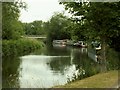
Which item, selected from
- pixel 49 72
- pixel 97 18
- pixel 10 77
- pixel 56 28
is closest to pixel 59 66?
pixel 49 72

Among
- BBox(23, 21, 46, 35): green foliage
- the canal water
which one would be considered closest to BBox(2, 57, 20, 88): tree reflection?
the canal water

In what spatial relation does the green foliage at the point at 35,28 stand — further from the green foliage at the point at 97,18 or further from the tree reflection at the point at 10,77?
the green foliage at the point at 97,18

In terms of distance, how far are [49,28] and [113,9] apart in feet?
301

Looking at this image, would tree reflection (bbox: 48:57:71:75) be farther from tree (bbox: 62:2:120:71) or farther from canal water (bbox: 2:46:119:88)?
tree (bbox: 62:2:120:71)

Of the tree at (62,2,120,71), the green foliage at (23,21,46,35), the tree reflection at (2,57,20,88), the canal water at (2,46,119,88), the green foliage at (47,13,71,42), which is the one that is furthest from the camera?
the green foliage at (23,21,46,35)

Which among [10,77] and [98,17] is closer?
[98,17]

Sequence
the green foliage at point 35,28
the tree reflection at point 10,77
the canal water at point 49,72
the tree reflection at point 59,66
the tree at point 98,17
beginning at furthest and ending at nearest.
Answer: the green foliage at point 35,28, the tree reflection at point 59,66, the tree reflection at point 10,77, the canal water at point 49,72, the tree at point 98,17

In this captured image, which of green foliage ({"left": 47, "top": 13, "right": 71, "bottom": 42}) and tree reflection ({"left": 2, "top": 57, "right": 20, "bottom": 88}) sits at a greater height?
tree reflection ({"left": 2, "top": 57, "right": 20, "bottom": 88})

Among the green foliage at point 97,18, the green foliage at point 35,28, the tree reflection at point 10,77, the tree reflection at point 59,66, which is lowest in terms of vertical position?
the green foliage at point 35,28

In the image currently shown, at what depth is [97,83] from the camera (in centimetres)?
1112

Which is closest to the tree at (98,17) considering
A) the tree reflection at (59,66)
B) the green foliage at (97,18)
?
the green foliage at (97,18)

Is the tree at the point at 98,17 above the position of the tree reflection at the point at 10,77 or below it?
above

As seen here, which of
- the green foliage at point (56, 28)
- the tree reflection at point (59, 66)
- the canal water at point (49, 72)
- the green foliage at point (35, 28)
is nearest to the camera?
the canal water at point (49, 72)

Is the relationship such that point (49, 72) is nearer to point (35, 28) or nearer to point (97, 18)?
point (97, 18)
